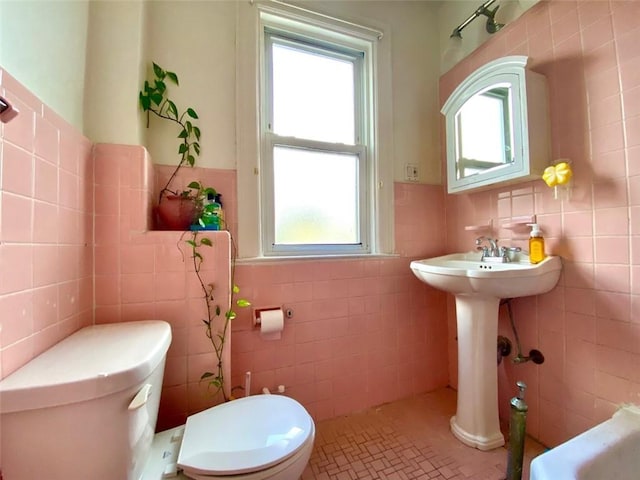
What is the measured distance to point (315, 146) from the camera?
5.29 ft

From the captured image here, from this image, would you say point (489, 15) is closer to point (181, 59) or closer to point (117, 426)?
point (181, 59)

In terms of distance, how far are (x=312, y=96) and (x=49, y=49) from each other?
117 centimetres

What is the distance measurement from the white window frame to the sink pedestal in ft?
1.89

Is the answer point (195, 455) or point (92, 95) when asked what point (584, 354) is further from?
point (92, 95)

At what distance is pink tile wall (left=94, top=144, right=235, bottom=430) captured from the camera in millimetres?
1037

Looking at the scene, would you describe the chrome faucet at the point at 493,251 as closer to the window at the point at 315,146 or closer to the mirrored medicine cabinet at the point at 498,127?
the mirrored medicine cabinet at the point at 498,127

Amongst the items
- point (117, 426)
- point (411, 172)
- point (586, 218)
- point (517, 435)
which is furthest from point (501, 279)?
point (117, 426)

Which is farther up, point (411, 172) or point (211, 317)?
point (411, 172)

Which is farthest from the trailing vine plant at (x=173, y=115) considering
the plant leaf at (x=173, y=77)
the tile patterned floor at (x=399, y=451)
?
the tile patterned floor at (x=399, y=451)

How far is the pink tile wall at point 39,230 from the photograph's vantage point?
64 cm

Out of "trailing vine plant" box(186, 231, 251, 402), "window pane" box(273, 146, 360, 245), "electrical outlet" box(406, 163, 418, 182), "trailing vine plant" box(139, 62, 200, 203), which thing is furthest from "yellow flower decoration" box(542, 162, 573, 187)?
"trailing vine plant" box(139, 62, 200, 203)

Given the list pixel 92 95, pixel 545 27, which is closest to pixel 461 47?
pixel 545 27

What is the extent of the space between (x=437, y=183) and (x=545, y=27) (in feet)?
2.85

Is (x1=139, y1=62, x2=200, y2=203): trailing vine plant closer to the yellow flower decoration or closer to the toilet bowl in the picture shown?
the toilet bowl
